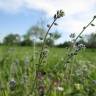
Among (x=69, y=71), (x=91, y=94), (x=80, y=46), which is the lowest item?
(x=91, y=94)

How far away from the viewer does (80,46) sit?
106 inches

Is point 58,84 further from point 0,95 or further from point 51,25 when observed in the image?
point 51,25

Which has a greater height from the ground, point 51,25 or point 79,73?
point 51,25

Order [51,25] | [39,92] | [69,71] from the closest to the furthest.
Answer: [51,25], [39,92], [69,71]

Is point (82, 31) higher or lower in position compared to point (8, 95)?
higher

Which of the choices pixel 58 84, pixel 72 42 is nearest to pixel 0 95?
pixel 58 84

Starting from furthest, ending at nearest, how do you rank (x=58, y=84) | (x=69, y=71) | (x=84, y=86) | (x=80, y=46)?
(x=84, y=86) → (x=69, y=71) → (x=58, y=84) → (x=80, y=46)

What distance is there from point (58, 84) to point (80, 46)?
131 cm

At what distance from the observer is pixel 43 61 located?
8.41 ft

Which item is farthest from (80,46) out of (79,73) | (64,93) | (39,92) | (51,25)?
(79,73)

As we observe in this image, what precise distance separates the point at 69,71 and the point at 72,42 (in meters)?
1.41

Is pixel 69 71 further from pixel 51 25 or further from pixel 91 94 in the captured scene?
pixel 51 25

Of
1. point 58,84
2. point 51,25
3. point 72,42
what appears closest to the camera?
point 51,25

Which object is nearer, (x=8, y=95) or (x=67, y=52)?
(x=67, y=52)
